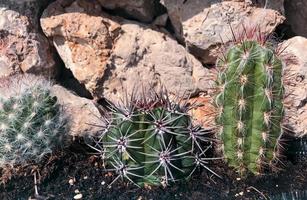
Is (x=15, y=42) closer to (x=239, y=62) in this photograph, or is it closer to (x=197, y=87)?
(x=197, y=87)

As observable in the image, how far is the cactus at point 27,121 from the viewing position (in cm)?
299

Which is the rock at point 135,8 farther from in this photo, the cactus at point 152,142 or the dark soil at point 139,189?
the dark soil at point 139,189

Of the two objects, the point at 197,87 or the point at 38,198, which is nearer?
the point at 38,198

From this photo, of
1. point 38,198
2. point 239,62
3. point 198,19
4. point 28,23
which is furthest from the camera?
point 28,23

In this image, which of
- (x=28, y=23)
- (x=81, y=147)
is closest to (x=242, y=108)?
(x=81, y=147)

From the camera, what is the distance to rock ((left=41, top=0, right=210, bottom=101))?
3389 millimetres

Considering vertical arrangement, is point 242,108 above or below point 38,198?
above

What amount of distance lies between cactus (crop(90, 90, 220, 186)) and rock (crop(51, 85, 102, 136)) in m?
0.35

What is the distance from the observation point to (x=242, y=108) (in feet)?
9.06

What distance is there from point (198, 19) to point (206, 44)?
155 mm

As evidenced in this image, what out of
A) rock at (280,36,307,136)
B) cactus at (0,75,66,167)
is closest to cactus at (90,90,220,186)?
cactus at (0,75,66,167)

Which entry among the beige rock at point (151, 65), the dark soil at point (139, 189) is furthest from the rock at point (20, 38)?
the dark soil at point (139, 189)

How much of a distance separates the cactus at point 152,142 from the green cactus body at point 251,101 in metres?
0.20

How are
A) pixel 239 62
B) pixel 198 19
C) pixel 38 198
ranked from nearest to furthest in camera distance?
pixel 239 62
pixel 38 198
pixel 198 19
